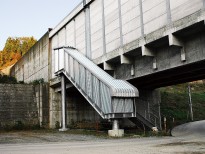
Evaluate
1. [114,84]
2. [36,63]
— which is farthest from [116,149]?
[36,63]

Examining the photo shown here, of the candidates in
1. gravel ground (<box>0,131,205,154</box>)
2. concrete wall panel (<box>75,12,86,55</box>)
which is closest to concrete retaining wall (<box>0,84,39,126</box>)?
concrete wall panel (<box>75,12,86,55</box>)

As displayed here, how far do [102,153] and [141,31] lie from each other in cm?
1077

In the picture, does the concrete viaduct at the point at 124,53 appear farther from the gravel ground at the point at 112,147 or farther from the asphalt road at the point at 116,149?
the asphalt road at the point at 116,149

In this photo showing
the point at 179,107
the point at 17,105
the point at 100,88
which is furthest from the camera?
the point at 179,107

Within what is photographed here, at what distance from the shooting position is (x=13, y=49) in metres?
78.3

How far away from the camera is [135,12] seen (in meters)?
18.7

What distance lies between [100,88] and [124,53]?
2.98 metres

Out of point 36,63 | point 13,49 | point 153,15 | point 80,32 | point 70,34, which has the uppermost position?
point 13,49

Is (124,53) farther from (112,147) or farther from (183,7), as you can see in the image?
(112,147)

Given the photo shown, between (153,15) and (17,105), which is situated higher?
(153,15)

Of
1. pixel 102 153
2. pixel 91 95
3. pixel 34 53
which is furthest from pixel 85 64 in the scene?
pixel 34 53

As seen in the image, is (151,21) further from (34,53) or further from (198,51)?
(34,53)

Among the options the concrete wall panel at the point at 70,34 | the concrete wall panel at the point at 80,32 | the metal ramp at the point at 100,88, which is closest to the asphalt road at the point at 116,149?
the metal ramp at the point at 100,88

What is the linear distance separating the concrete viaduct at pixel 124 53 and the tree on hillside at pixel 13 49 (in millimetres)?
48176
